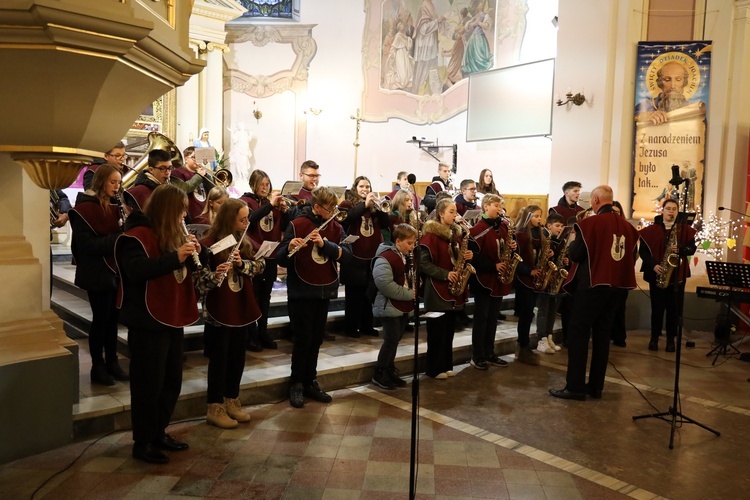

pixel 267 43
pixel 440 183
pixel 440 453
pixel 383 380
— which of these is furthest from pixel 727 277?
pixel 267 43

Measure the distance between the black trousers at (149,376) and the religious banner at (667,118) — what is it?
783cm

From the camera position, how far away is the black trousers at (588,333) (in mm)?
5484

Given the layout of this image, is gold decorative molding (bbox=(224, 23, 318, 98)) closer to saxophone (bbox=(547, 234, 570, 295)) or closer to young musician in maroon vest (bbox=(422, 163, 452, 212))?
young musician in maroon vest (bbox=(422, 163, 452, 212))

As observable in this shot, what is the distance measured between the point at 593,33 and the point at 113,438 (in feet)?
29.2

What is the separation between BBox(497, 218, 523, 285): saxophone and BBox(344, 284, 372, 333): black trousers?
1532 millimetres

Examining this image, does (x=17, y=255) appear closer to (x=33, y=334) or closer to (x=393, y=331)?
(x=33, y=334)

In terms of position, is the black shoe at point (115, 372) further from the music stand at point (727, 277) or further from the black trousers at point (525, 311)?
the music stand at point (727, 277)

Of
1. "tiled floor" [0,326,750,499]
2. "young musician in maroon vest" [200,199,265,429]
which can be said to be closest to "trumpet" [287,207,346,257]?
"young musician in maroon vest" [200,199,265,429]

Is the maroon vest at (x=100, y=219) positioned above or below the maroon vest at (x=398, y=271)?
above

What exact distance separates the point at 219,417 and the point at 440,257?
8.26 feet

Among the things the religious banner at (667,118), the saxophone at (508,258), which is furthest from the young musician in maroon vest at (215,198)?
the religious banner at (667,118)

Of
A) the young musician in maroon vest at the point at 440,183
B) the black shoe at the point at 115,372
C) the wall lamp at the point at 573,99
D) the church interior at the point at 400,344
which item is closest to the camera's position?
the church interior at the point at 400,344

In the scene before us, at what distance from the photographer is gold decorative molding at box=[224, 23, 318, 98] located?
16.0 m

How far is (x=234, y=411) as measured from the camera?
446 cm
